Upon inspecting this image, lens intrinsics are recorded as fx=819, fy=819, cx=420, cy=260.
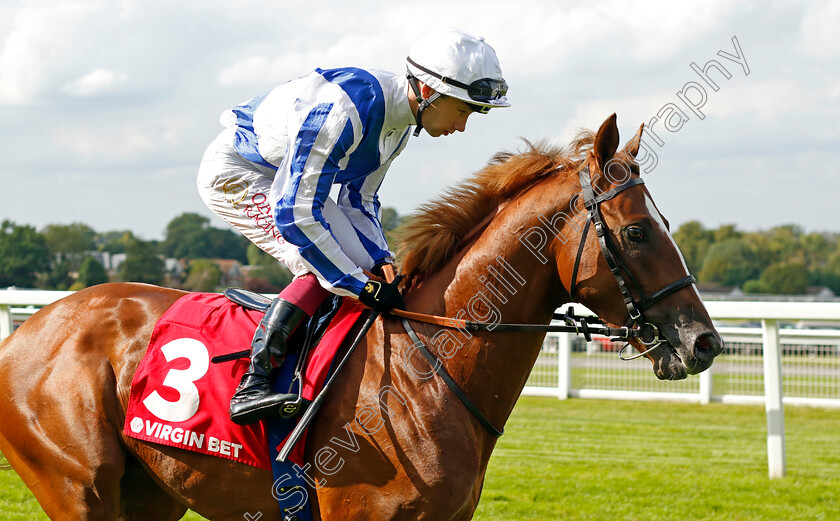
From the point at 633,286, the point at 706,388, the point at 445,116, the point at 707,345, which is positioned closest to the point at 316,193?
the point at 445,116

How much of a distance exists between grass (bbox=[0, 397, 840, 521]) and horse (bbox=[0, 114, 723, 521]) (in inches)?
88.1

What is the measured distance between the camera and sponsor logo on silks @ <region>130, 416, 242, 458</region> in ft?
9.44

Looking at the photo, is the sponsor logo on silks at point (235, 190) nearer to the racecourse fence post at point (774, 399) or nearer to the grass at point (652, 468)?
the grass at point (652, 468)

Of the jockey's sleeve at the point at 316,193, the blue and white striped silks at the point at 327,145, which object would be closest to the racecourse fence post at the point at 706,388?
the blue and white striped silks at the point at 327,145

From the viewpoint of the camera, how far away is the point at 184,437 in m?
2.94

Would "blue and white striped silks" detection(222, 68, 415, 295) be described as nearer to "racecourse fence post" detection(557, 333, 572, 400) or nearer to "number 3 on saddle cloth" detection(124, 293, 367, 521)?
"number 3 on saddle cloth" detection(124, 293, 367, 521)

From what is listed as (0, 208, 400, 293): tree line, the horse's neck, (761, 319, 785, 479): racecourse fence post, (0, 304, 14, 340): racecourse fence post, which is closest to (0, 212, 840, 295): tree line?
(0, 208, 400, 293): tree line

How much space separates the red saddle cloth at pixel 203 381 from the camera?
2850mm

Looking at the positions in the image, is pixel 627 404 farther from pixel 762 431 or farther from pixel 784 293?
pixel 784 293

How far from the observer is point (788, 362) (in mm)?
9141

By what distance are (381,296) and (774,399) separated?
423 cm

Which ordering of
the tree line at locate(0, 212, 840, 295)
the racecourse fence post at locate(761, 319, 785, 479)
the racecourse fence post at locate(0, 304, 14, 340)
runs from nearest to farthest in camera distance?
the racecourse fence post at locate(761, 319, 785, 479), the racecourse fence post at locate(0, 304, 14, 340), the tree line at locate(0, 212, 840, 295)

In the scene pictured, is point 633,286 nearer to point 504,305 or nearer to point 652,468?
point 504,305

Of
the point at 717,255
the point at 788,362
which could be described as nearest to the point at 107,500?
the point at 788,362
